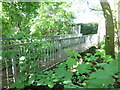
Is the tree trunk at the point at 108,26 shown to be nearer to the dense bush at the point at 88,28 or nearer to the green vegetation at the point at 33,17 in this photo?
the green vegetation at the point at 33,17

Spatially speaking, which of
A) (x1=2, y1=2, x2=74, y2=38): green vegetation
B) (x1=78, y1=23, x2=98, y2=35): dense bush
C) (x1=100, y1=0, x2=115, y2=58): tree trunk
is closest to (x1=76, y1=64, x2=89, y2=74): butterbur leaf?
(x1=100, y1=0, x2=115, y2=58): tree trunk

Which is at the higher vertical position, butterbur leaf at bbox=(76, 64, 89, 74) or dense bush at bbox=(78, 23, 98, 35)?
dense bush at bbox=(78, 23, 98, 35)

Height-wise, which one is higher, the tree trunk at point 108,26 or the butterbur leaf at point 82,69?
the tree trunk at point 108,26

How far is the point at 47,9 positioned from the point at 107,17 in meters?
3.93

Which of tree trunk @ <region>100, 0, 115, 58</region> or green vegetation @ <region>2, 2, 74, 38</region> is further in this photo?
green vegetation @ <region>2, 2, 74, 38</region>

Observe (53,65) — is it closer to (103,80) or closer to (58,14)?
(103,80)

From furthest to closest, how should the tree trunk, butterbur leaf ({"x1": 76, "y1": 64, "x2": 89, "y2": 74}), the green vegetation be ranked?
the green vegetation
the tree trunk
butterbur leaf ({"x1": 76, "y1": 64, "x2": 89, "y2": 74})

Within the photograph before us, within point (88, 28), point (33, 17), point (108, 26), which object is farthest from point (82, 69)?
point (88, 28)

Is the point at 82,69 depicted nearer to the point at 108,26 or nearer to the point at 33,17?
the point at 108,26

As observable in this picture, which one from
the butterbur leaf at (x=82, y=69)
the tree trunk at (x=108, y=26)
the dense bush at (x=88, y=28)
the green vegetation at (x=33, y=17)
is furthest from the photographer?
the dense bush at (x=88, y=28)

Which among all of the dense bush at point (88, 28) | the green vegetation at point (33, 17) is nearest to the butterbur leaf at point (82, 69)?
the green vegetation at point (33, 17)

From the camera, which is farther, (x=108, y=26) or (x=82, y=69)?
(x=108, y=26)

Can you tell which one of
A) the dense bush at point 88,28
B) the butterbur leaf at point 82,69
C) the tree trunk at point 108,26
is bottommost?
the butterbur leaf at point 82,69

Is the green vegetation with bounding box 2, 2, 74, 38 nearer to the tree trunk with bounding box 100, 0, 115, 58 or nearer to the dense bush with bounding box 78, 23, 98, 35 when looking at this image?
the tree trunk with bounding box 100, 0, 115, 58
